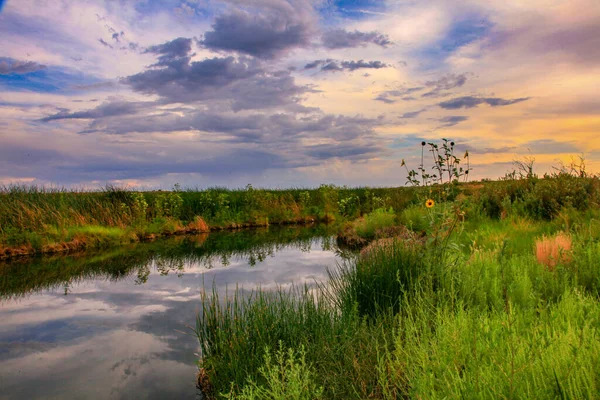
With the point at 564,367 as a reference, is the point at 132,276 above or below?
below

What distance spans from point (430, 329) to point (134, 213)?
20.6m

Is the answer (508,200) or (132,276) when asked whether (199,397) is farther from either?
(508,200)

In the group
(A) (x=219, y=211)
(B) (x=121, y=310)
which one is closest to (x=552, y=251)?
(B) (x=121, y=310)

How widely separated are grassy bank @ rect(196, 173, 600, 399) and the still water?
1.45 metres

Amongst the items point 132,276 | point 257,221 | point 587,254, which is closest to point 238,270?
point 132,276

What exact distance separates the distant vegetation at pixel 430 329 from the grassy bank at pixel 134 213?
11.8m

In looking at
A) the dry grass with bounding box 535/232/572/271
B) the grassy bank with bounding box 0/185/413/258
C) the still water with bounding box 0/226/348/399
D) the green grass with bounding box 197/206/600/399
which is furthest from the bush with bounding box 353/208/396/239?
the green grass with bounding box 197/206/600/399

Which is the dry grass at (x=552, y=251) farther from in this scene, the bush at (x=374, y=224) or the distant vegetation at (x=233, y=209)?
the bush at (x=374, y=224)

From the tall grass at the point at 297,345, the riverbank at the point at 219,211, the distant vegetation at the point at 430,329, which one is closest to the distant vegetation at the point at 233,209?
the riverbank at the point at 219,211

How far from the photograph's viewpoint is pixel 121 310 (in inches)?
375

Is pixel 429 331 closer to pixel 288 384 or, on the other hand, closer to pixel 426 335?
pixel 426 335

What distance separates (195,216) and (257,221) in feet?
13.3

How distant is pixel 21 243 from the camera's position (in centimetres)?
1602

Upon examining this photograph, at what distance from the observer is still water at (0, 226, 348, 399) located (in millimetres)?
6117
